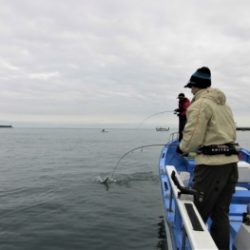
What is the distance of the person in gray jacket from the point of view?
386cm

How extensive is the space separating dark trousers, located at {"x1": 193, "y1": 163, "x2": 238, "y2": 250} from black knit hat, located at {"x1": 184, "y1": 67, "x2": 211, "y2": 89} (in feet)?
3.46

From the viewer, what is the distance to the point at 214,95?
3959 millimetres

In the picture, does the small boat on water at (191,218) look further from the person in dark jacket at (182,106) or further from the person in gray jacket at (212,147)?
the person in dark jacket at (182,106)

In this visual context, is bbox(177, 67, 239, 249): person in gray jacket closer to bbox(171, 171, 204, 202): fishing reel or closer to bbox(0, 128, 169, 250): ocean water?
bbox(171, 171, 204, 202): fishing reel

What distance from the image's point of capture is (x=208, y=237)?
263 centimetres

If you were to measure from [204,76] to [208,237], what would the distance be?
219 centimetres

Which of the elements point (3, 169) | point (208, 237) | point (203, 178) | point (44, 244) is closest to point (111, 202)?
point (44, 244)

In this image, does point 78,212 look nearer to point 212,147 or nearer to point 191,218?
point 212,147

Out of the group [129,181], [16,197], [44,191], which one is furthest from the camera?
[129,181]

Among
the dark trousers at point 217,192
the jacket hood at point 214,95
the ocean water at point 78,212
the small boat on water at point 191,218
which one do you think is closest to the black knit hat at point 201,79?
the jacket hood at point 214,95

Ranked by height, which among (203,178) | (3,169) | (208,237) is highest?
(203,178)

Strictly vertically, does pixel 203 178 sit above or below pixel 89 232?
above

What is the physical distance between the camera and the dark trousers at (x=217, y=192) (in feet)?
13.2

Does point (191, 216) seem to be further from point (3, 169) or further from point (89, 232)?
point (3, 169)
